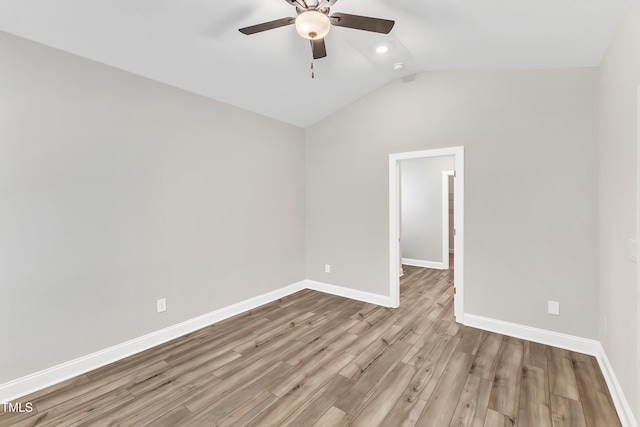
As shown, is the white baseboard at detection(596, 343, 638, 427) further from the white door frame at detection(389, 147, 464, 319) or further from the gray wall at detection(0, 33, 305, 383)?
the gray wall at detection(0, 33, 305, 383)

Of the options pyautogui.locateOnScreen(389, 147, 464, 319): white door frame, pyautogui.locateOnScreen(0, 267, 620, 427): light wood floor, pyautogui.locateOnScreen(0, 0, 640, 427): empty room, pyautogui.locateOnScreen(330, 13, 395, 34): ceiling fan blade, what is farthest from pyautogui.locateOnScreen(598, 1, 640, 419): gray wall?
pyautogui.locateOnScreen(330, 13, 395, 34): ceiling fan blade

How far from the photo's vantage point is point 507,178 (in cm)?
305

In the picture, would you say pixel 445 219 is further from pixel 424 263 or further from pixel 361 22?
pixel 361 22

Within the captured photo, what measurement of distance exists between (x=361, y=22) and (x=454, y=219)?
7.63 ft

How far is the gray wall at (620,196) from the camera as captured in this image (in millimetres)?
1734

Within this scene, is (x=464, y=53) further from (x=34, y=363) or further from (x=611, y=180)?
(x=34, y=363)

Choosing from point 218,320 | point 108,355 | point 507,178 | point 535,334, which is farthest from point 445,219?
point 108,355

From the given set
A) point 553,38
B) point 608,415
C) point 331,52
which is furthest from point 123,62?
point 608,415

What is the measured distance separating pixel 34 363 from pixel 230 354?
1.47m

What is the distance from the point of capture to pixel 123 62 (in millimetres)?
2557

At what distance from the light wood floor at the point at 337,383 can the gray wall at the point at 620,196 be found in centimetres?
43

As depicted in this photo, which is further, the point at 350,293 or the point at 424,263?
the point at 424,263

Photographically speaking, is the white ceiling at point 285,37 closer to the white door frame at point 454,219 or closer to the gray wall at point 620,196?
the gray wall at point 620,196

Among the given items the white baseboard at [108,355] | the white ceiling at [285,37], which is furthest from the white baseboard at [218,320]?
the white ceiling at [285,37]
